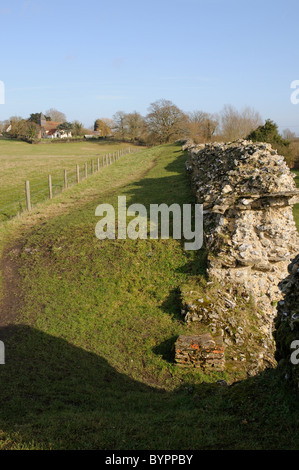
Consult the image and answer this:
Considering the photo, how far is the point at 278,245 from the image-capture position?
10867mm

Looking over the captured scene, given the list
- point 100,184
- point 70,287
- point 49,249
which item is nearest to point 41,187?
point 100,184

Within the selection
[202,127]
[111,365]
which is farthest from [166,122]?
[111,365]

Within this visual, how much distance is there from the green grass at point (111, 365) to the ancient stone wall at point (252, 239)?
0.75 m

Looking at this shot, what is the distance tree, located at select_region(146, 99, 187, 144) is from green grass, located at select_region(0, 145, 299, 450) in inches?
2452

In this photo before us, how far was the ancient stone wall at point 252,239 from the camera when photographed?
9.66 metres

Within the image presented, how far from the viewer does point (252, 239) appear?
10.8 meters

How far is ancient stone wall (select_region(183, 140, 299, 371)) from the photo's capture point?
9664 mm
